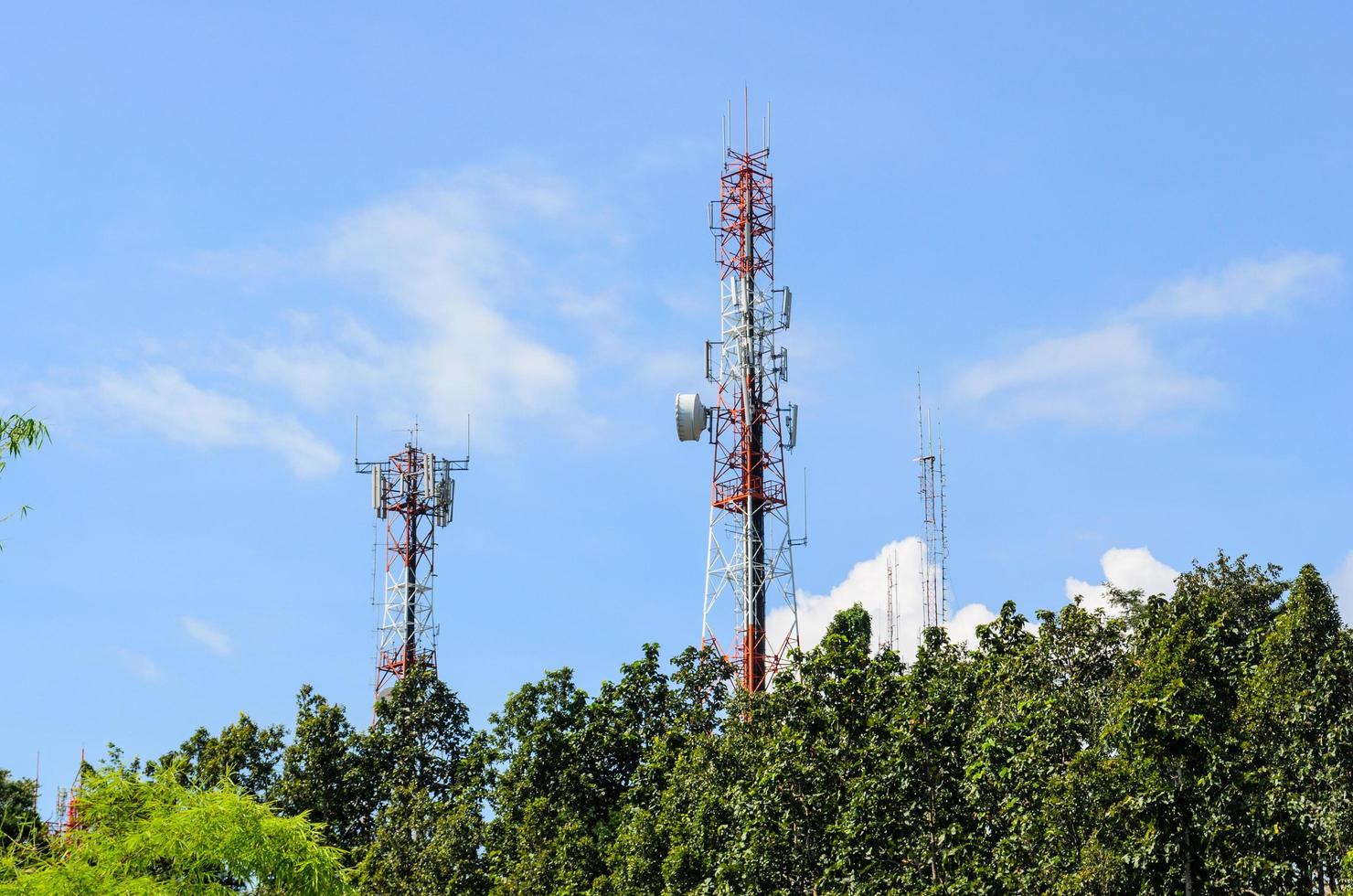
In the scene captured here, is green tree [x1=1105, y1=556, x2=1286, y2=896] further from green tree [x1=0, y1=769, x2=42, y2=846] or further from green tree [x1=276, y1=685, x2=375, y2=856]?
green tree [x1=0, y1=769, x2=42, y2=846]

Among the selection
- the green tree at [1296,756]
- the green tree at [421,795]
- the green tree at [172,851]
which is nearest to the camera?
the green tree at [1296,756]

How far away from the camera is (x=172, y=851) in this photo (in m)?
24.1

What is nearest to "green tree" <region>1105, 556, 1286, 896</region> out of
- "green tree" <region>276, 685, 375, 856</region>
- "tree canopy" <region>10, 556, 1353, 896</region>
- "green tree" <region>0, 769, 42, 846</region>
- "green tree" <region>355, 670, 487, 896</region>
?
"tree canopy" <region>10, 556, 1353, 896</region>

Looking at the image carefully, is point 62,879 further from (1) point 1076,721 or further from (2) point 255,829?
(1) point 1076,721

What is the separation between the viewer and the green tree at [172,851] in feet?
77.3

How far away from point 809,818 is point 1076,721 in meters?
6.00

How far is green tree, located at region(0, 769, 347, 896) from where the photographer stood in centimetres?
2356

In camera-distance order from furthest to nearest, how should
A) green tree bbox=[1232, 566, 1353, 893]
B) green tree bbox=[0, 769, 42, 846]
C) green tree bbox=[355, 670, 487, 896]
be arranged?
1. green tree bbox=[0, 769, 42, 846]
2. green tree bbox=[355, 670, 487, 896]
3. green tree bbox=[1232, 566, 1353, 893]

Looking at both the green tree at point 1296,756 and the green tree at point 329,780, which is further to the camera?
the green tree at point 329,780

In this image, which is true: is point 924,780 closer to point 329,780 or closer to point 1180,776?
point 1180,776

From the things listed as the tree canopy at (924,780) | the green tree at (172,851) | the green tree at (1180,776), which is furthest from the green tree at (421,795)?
the green tree at (1180,776)

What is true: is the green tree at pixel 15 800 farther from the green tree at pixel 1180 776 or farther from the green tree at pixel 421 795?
the green tree at pixel 1180 776

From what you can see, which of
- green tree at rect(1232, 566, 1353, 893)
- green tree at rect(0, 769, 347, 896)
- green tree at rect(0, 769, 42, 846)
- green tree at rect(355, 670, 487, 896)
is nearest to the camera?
green tree at rect(1232, 566, 1353, 893)

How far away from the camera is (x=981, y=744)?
24.8m
